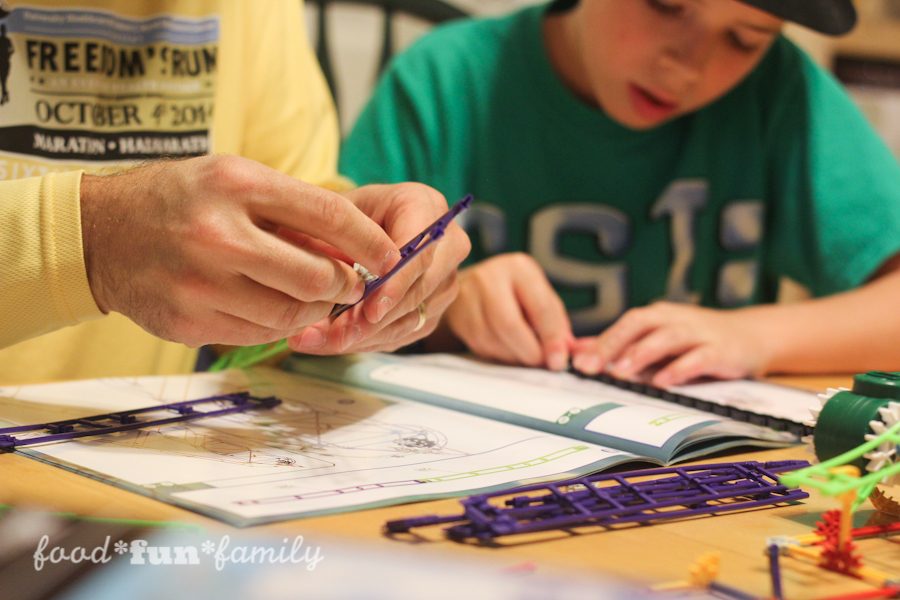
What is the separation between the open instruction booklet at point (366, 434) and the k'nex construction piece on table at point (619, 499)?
0.04 m

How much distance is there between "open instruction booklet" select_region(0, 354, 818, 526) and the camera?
0.50 meters

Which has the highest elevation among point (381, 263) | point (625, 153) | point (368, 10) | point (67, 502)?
point (368, 10)

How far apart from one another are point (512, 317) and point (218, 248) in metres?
0.42

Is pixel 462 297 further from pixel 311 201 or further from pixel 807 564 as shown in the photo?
pixel 807 564

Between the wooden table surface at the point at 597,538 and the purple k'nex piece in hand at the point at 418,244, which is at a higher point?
the purple k'nex piece in hand at the point at 418,244

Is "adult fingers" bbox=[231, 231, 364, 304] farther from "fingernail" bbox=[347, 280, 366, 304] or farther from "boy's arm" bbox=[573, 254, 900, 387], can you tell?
"boy's arm" bbox=[573, 254, 900, 387]

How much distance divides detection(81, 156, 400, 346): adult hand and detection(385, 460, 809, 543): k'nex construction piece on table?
0.53ft

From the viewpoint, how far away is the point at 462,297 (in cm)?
97

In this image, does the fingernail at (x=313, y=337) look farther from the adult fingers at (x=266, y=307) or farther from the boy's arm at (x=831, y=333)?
the boy's arm at (x=831, y=333)

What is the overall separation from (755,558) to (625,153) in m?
0.86

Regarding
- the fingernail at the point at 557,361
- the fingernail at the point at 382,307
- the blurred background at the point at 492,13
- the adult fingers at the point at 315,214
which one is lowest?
the fingernail at the point at 557,361

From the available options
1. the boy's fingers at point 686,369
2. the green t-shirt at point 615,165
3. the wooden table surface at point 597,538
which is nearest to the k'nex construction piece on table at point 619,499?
the wooden table surface at point 597,538

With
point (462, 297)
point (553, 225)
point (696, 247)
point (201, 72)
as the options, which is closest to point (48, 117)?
point (201, 72)

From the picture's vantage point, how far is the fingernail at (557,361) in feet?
2.88
